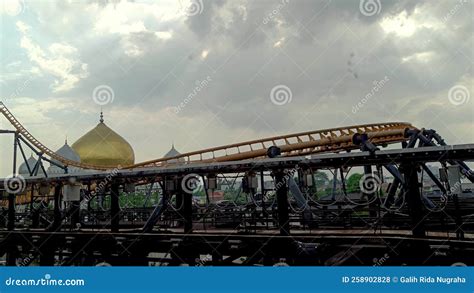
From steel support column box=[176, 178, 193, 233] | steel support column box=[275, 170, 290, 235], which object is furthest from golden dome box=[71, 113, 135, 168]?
steel support column box=[275, 170, 290, 235]

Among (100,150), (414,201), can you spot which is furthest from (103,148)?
(414,201)

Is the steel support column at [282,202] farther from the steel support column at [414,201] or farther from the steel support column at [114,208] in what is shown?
the steel support column at [114,208]

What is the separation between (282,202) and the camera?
11.4 m

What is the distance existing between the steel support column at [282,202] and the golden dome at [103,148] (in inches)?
1838

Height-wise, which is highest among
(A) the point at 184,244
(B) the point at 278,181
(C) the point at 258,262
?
(B) the point at 278,181

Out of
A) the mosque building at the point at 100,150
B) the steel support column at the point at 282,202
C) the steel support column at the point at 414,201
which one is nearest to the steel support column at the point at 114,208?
the steel support column at the point at 282,202

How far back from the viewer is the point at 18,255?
1869 centimetres

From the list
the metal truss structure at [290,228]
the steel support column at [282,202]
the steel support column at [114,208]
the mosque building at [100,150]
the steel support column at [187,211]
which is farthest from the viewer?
the mosque building at [100,150]

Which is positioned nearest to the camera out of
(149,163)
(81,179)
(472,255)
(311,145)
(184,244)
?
(472,255)

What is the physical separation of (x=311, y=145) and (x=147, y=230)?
15299 mm

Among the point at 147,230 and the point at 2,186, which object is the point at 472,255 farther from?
the point at 2,186

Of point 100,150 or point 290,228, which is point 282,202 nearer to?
point 290,228

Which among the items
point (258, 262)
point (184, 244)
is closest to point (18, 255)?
point (184, 244)

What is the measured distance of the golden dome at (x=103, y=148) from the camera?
55.0 meters
